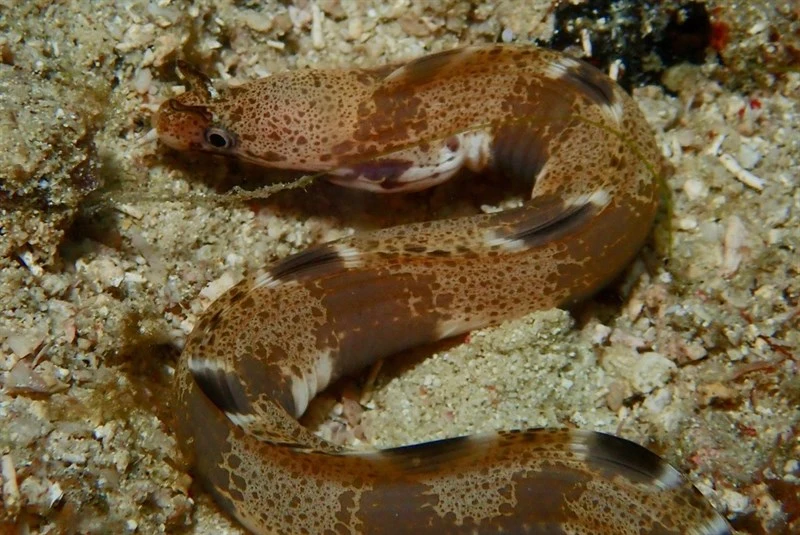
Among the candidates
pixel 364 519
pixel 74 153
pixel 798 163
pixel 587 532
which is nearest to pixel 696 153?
pixel 798 163

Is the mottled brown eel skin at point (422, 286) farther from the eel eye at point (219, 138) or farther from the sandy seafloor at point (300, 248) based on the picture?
the sandy seafloor at point (300, 248)

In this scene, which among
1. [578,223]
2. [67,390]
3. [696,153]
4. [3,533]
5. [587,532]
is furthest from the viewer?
[696,153]

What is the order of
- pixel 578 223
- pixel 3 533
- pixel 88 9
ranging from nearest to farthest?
pixel 3 533 < pixel 578 223 < pixel 88 9

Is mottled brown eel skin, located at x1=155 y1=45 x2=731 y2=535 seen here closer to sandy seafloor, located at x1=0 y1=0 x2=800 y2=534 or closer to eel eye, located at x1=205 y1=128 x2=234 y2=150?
eel eye, located at x1=205 y1=128 x2=234 y2=150

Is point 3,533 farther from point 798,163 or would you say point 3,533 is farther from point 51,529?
point 798,163

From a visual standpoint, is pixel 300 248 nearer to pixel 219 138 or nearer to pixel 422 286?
pixel 219 138

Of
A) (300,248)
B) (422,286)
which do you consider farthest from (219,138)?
(422,286)

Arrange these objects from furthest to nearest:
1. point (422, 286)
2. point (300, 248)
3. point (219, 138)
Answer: point (300, 248)
point (219, 138)
point (422, 286)
